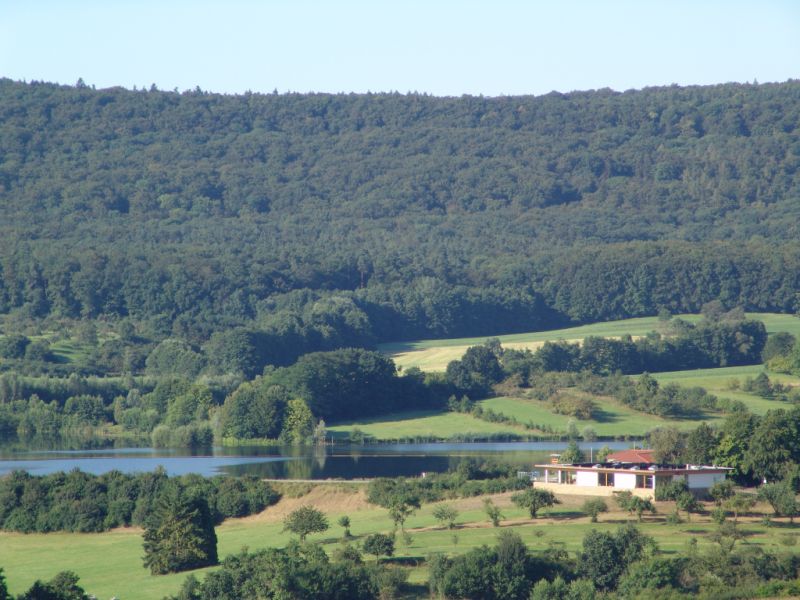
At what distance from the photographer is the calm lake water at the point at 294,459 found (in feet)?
314

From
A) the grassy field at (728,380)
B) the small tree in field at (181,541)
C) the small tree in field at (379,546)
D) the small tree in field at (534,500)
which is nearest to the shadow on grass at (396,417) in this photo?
the grassy field at (728,380)

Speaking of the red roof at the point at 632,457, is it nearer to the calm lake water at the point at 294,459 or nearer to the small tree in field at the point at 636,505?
the small tree in field at the point at 636,505

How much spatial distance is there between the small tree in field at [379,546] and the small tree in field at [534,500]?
10.6 meters

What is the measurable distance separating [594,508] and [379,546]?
40.2 feet

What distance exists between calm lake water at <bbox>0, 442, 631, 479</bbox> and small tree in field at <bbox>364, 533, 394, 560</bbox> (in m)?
26.0

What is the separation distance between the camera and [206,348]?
542 feet

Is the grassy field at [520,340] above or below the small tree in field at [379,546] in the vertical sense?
above

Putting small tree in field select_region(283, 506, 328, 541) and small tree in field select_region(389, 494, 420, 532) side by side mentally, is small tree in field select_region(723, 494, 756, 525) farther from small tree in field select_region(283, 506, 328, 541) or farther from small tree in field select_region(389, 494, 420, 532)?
small tree in field select_region(283, 506, 328, 541)

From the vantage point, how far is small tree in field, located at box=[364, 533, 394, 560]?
63562mm

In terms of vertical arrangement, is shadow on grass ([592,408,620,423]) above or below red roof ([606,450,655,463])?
below

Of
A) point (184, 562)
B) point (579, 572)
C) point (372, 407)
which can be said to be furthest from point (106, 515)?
point (372, 407)

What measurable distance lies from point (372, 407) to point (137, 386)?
22030 millimetres

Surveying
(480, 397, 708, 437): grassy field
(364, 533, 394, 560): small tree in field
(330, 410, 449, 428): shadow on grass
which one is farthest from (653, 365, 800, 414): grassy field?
(364, 533, 394, 560): small tree in field

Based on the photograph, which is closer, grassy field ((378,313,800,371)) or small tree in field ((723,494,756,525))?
small tree in field ((723,494,756,525))
